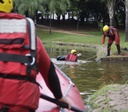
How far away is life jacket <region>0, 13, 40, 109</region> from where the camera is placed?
2.65 meters

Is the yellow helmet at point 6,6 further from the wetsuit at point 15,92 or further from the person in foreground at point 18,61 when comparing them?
the wetsuit at point 15,92

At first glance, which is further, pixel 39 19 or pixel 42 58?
pixel 39 19

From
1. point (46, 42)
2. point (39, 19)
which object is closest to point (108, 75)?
point (46, 42)

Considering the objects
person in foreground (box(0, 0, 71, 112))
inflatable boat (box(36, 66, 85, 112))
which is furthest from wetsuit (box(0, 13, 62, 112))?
inflatable boat (box(36, 66, 85, 112))

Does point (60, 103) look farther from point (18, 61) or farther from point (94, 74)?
point (94, 74)

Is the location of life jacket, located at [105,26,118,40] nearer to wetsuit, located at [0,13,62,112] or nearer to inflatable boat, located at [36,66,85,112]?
inflatable boat, located at [36,66,85,112]

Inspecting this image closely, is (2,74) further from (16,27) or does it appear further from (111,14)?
(111,14)

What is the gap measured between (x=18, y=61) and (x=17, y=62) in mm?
10

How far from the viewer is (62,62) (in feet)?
56.4

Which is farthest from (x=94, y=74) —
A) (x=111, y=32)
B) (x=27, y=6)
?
(x=27, y=6)

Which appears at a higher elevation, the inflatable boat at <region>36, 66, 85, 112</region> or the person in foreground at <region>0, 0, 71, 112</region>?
the person in foreground at <region>0, 0, 71, 112</region>

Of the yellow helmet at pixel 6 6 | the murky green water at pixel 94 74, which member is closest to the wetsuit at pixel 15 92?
the yellow helmet at pixel 6 6

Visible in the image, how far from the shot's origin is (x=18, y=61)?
269cm

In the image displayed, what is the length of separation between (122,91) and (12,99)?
5.97m
